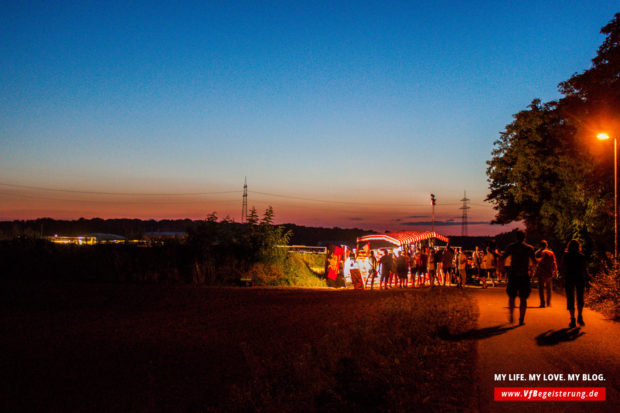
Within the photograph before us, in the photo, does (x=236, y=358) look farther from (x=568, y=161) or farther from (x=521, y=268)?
(x=568, y=161)

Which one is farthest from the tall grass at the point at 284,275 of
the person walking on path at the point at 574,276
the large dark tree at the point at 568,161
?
the person walking on path at the point at 574,276

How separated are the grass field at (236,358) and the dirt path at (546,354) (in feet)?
1.16

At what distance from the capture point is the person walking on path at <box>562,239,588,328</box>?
11.4 m

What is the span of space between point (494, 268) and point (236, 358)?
1712cm

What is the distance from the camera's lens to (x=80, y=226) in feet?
536

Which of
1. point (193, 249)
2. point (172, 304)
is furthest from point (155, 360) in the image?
point (193, 249)

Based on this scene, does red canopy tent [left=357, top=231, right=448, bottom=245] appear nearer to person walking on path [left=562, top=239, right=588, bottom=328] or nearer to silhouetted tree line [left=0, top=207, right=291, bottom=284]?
silhouetted tree line [left=0, top=207, right=291, bottom=284]

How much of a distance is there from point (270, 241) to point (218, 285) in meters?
3.91

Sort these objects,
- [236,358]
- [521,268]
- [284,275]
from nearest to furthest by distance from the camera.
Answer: [236,358] → [521,268] → [284,275]

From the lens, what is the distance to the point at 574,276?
453 inches

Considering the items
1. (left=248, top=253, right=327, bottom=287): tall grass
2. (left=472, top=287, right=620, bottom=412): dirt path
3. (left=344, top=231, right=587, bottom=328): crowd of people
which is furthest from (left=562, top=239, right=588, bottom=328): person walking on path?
(left=248, top=253, right=327, bottom=287): tall grass

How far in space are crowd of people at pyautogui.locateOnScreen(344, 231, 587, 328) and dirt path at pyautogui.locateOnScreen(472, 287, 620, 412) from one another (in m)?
0.59

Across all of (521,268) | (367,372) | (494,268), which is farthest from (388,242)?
(367,372)

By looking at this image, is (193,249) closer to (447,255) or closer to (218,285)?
(218,285)
